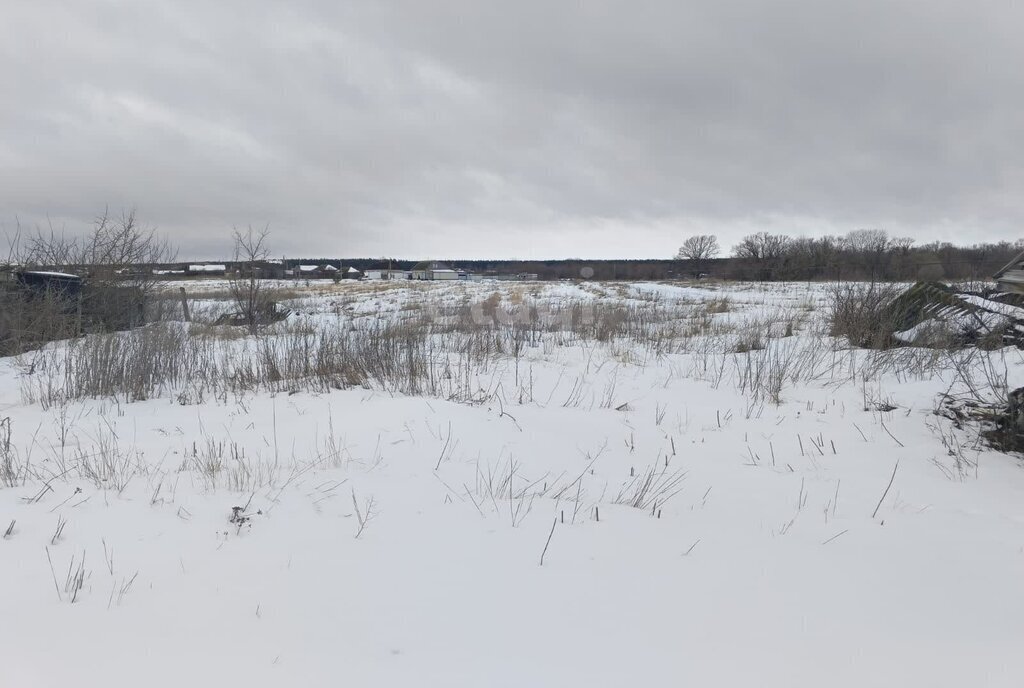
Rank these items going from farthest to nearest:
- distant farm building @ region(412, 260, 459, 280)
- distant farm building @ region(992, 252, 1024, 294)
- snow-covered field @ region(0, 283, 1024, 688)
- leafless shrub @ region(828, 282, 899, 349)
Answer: distant farm building @ region(412, 260, 459, 280) < leafless shrub @ region(828, 282, 899, 349) < distant farm building @ region(992, 252, 1024, 294) < snow-covered field @ region(0, 283, 1024, 688)

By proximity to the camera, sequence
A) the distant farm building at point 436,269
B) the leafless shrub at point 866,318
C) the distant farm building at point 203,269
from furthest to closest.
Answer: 1. the distant farm building at point 436,269
2. the distant farm building at point 203,269
3. the leafless shrub at point 866,318

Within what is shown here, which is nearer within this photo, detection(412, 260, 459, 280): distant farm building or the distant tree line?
the distant tree line

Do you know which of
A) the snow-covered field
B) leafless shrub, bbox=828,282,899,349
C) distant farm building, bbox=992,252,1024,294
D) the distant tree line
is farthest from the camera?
the distant tree line

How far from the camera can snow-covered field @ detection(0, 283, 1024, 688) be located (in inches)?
62.0

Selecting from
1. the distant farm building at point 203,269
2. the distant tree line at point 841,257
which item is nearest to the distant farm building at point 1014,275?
the distant tree line at point 841,257

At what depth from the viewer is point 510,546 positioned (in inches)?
88.1

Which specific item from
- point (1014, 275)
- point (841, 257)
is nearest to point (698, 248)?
point (841, 257)

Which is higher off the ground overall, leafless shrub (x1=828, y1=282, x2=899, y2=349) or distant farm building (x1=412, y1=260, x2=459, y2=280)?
distant farm building (x1=412, y1=260, x2=459, y2=280)

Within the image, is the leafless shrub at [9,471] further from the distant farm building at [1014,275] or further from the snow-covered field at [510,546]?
the distant farm building at [1014,275]

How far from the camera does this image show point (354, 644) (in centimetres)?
161

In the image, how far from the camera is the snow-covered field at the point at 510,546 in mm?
1575

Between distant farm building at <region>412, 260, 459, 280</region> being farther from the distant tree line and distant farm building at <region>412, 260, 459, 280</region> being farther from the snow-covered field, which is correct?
the snow-covered field

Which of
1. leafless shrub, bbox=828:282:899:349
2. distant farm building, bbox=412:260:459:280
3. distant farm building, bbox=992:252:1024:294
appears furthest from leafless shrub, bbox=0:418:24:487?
distant farm building, bbox=412:260:459:280

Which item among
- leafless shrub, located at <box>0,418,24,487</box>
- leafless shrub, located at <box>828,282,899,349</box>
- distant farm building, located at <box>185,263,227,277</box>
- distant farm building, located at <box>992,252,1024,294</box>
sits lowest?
leafless shrub, located at <box>0,418,24,487</box>
